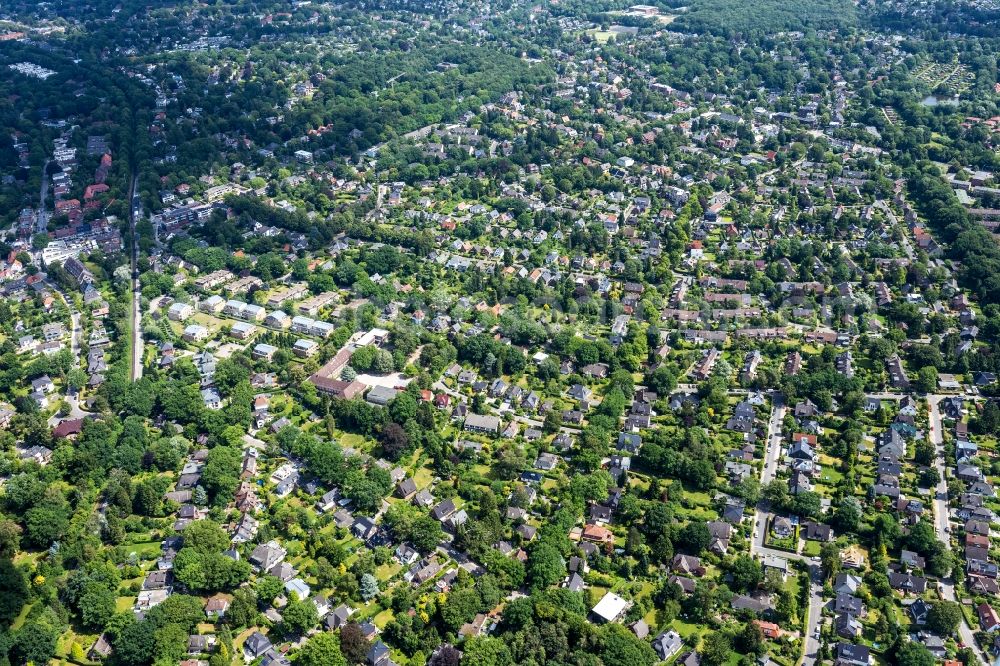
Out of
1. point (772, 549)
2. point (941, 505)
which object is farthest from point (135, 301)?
point (941, 505)

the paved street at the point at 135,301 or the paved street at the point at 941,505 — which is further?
the paved street at the point at 135,301

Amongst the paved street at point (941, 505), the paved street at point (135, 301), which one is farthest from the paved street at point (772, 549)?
the paved street at point (135, 301)

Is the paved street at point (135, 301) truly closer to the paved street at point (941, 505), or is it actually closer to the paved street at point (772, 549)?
the paved street at point (772, 549)

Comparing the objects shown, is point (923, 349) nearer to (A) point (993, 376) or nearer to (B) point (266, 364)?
(A) point (993, 376)

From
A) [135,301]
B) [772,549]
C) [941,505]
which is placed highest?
[941,505]

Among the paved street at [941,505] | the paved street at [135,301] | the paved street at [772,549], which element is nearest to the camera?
the paved street at [772,549]

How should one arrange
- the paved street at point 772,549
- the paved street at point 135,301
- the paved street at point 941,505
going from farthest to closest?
the paved street at point 135,301 < the paved street at point 941,505 < the paved street at point 772,549

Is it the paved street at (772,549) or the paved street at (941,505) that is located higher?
the paved street at (941,505)

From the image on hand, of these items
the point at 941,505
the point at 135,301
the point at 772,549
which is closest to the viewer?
the point at 772,549

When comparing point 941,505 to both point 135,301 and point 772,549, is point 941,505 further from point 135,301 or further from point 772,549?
point 135,301

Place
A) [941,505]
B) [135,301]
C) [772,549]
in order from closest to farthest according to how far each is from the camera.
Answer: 1. [772,549]
2. [941,505]
3. [135,301]

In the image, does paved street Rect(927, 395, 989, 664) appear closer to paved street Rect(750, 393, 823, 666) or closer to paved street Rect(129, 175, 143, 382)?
paved street Rect(750, 393, 823, 666)

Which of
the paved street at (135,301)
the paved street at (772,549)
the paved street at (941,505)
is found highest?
the paved street at (941,505)
